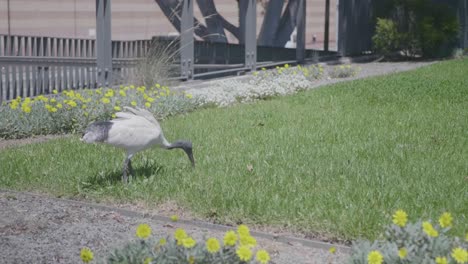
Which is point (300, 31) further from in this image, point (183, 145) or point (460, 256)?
point (460, 256)

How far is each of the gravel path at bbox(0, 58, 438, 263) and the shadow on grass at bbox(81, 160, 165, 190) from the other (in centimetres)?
38

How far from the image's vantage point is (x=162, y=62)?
43.4 ft

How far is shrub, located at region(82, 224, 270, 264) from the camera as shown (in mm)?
3818

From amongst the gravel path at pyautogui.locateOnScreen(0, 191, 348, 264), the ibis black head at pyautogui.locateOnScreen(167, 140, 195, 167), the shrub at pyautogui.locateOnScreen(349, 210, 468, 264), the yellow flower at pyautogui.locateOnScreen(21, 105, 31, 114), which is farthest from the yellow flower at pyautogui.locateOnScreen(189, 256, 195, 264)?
the yellow flower at pyautogui.locateOnScreen(21, 105, 31, 114)

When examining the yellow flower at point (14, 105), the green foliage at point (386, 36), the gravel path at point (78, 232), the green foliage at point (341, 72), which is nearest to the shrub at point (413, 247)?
the gravel path at point (78, 232)

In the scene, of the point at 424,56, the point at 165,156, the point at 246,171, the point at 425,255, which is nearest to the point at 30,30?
the point at 165,156

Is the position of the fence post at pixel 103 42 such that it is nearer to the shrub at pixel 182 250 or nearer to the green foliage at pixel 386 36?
the shrub at pixel 182 250

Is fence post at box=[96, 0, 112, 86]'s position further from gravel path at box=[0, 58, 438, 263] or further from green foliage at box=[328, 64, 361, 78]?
gravel path at box=[0, 58, 438, 263]

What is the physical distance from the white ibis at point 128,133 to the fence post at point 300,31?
1346cm

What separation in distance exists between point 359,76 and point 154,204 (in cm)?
1161

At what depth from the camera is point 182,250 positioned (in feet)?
12.9

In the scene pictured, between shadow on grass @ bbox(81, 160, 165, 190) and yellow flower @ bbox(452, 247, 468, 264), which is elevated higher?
yellow flower @ bbox(452, 247, 468, 264)


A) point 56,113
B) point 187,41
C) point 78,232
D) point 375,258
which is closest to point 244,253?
point 375,258

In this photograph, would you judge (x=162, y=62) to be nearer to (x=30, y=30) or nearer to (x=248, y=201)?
(x=30, y=30)
